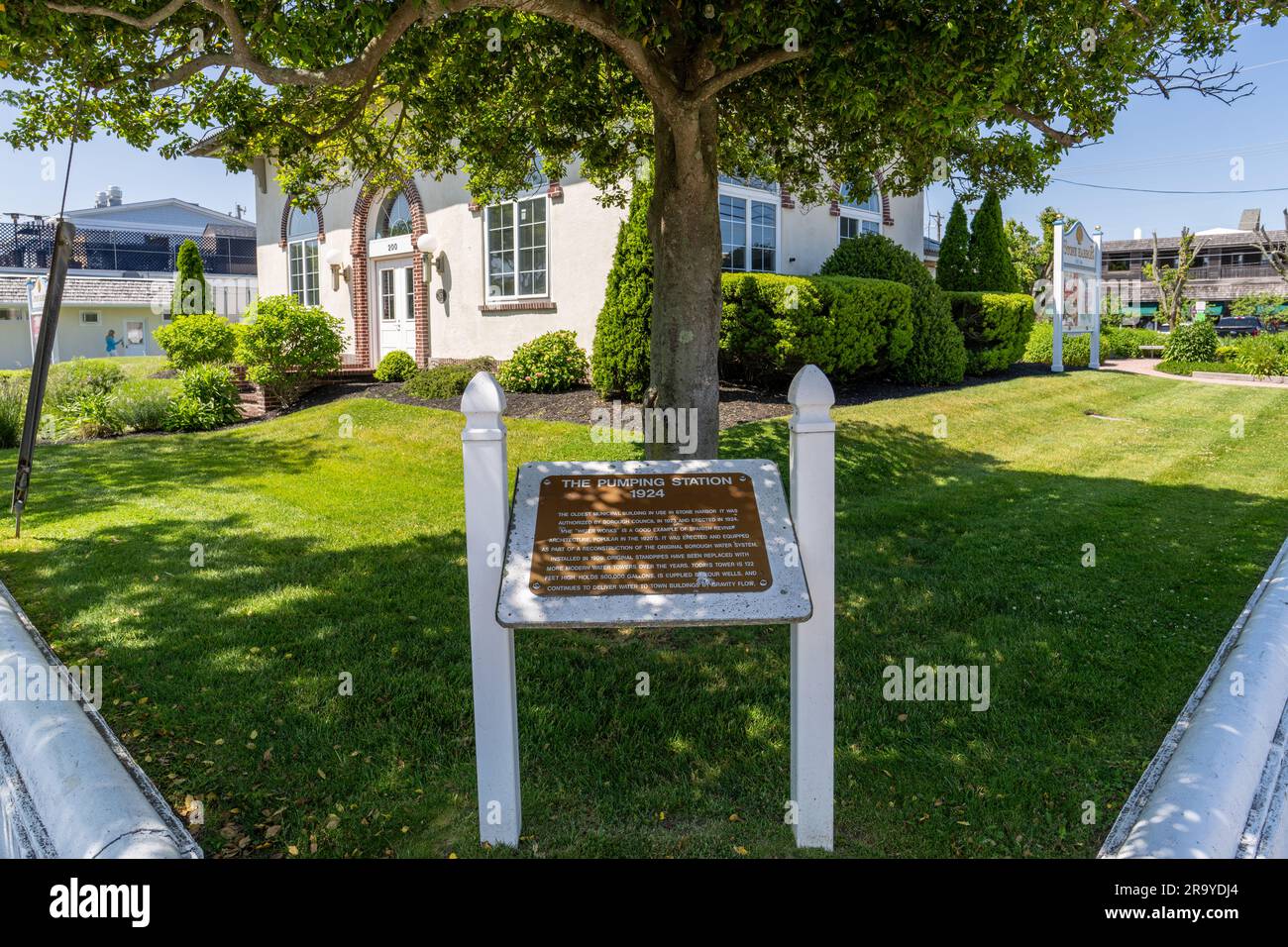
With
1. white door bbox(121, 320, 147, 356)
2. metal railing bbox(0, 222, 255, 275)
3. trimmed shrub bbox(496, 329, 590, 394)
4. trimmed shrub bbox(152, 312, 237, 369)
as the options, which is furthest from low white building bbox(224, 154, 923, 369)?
metal railing bbox(0, 222, 255, 275)

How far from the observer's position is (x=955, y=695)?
15.7 ft

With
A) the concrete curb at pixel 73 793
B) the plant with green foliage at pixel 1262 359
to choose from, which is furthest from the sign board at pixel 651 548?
the plant with green foliage at pixel 1262 359

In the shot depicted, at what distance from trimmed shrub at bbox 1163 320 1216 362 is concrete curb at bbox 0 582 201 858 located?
88.7 ft

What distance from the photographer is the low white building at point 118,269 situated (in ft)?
124

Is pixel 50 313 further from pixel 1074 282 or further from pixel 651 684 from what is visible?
pixel 1074 282

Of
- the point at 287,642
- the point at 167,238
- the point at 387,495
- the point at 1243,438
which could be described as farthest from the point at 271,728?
the point at 167,238

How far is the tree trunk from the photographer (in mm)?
5883

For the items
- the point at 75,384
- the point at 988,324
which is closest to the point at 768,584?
the point at 988,324

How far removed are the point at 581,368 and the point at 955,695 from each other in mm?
10713

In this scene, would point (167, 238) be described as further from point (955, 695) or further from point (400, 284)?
point (955, 695)

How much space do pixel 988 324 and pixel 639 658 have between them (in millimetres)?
15724

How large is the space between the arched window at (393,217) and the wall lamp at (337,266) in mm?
1329

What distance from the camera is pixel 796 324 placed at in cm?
1264
